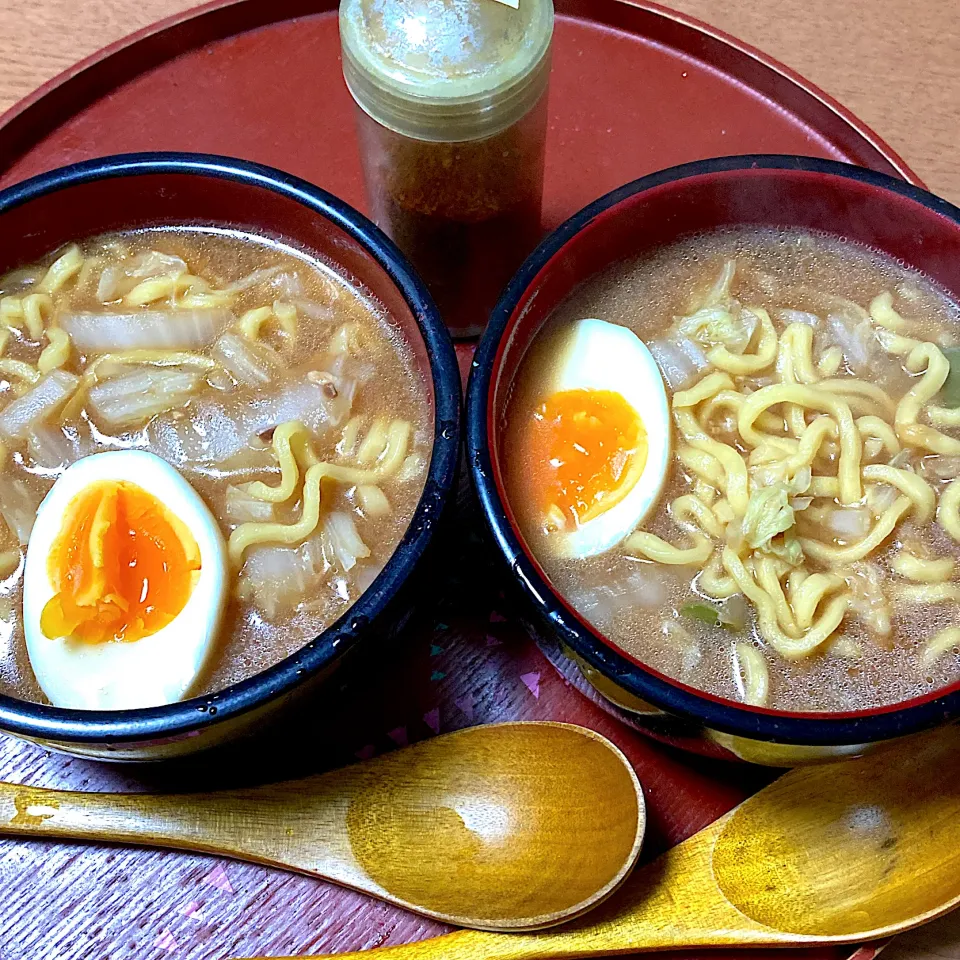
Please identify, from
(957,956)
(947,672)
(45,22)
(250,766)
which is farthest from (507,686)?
(45,22)

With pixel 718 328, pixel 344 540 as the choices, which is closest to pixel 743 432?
pixel 718 328

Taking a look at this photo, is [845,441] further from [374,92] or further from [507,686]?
[374,92]

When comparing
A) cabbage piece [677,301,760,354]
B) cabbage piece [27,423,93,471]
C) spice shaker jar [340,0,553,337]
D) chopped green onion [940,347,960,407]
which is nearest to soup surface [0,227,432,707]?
cabbage piece [27,423,93,471]

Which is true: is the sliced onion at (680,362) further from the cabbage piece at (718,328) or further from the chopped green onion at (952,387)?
the chopped green onion at (952,387)

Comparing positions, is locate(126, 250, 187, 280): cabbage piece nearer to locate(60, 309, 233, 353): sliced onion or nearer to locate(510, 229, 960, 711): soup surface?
locate(60, 309, 233, 353): sliced onion

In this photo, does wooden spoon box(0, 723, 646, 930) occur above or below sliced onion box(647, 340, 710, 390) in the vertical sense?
below

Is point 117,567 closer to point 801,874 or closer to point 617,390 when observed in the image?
point 617,390
